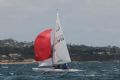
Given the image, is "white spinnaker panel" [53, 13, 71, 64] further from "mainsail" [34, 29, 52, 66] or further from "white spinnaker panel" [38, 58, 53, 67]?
"mainsail" [34, 29, 52, 66]

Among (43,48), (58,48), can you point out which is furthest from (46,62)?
(58,48)

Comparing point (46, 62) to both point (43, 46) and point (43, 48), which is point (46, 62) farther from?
point (43, 46)

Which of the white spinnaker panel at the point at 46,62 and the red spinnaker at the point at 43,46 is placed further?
the white spinnaker panel at the point at 46,62

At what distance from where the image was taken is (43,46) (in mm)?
99875

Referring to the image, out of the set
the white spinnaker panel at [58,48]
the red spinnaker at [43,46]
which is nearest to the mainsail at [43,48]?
the red spinnaker at [43,46]

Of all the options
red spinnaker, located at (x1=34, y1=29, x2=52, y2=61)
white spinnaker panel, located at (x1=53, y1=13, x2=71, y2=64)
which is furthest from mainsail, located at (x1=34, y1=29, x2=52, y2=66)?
white spinnaker panel, located at (x1=53, y1=13, x2=71, y2=64)

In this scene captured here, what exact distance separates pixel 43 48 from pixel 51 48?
223 cm

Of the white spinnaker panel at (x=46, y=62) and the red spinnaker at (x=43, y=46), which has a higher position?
the red spinnaker at (x=43, y=46)

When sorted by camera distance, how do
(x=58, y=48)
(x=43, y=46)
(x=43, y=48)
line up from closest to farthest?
1. (x=43, y=48)
2. (x=43, y=46)
3. (x=58, y=48)

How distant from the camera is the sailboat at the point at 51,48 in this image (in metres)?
99.6

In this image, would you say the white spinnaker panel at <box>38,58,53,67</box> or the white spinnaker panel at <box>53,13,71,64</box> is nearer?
the white spinnaker panel at <box>38,58,53,67</box>

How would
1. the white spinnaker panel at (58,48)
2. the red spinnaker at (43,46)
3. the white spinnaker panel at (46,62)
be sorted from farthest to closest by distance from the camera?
the white spinnaker panel at (58,48), the white spinnaker panel at (46,62), the red spinnaker at (43,46)

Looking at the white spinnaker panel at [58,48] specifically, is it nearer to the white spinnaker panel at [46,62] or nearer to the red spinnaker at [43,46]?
the white spinnaker panel at [46,62]

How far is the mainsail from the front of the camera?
99.3 meters
